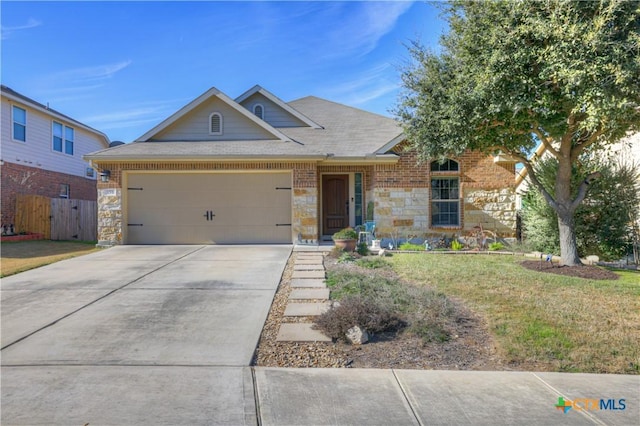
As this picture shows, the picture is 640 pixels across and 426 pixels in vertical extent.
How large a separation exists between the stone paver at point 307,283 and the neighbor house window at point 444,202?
261 inches

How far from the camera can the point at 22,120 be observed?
16062mm

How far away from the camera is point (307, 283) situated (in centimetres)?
698

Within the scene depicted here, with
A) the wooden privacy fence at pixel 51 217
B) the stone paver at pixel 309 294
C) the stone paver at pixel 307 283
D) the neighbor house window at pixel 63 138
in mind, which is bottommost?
the stone paver at pixel 309 294

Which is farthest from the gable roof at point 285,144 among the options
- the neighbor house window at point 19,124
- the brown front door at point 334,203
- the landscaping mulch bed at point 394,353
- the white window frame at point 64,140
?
the white window frame at point 64,140

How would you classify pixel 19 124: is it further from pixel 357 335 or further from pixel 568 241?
pixel 568 241

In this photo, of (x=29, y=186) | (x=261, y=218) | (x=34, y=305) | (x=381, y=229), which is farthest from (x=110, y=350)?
(x=29, y=186)

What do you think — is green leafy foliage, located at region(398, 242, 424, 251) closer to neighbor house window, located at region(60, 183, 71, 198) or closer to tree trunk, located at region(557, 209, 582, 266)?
tree trunk, located at region(557, 209, 582, 266)

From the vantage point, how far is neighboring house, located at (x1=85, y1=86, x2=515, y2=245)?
38.3ft

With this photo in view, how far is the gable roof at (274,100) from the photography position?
1462 cm

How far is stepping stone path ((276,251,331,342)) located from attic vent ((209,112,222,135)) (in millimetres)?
6034

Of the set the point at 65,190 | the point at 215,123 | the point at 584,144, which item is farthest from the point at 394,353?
the point at 65,190

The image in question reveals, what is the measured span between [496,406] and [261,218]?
971cm

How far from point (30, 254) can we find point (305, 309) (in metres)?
10.1

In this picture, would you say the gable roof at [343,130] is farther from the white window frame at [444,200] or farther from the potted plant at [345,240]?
the potted plant at [345,240]
